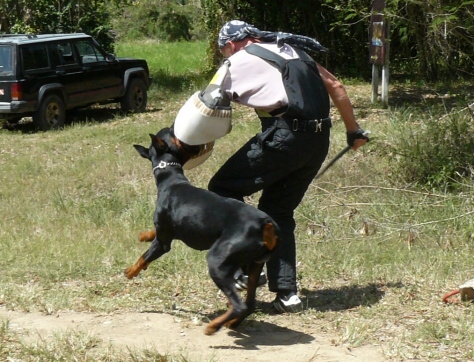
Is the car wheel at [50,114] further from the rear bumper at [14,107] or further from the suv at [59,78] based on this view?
the rear bumper at [14,107]

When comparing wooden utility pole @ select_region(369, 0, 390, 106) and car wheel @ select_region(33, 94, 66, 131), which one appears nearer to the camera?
wooden utility pole @ select_region(369, 0, 390, 106)

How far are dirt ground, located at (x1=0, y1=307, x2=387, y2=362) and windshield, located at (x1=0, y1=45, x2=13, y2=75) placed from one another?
33.5 feet

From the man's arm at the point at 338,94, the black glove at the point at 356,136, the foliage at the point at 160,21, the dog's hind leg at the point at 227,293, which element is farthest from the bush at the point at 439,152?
the foliage at the point at 160,21

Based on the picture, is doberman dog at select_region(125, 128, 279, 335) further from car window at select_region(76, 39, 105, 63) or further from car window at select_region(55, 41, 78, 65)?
car window at select_region(76, 39, 105, 63)

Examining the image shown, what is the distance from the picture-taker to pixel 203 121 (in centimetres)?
521

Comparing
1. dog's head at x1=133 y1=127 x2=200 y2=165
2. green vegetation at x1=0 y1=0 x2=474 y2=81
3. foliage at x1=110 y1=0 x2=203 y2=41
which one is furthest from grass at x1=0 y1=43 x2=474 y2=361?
foliage at x1=110 y1=0 x2=203 y2=41

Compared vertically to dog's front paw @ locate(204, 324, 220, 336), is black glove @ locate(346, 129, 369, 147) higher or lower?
higher

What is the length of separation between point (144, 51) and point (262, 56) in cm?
2677

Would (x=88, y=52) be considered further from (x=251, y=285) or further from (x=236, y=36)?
(x=251, y=285)

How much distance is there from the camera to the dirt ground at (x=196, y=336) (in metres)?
4.83

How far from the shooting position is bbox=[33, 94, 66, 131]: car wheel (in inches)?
616

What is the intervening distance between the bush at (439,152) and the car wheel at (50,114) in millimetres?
7912

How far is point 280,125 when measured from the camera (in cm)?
536

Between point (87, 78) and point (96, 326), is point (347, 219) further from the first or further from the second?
point (87, 78)
